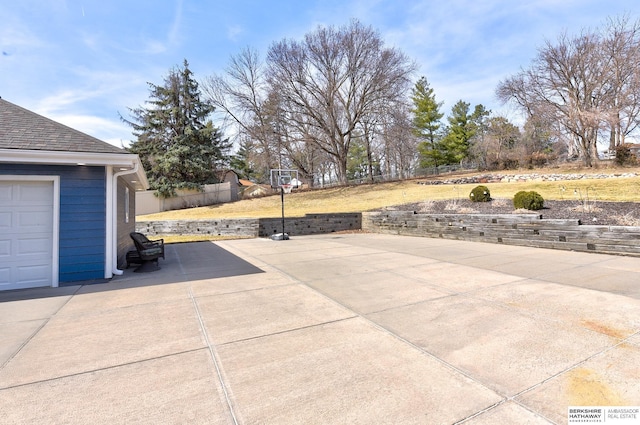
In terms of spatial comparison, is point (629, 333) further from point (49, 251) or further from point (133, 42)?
point (133, 42)

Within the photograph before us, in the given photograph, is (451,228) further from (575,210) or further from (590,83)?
(590,83)

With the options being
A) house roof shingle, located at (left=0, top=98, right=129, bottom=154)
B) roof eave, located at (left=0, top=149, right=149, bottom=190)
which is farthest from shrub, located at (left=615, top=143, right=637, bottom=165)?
house roof shingle, located at (left=0, top=98, right=129, bottom=154)

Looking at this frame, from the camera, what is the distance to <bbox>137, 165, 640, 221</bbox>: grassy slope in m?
11.8

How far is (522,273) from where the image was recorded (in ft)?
17.5

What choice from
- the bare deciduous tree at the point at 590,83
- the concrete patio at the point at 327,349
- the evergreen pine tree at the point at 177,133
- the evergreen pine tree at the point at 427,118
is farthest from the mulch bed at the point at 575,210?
the evergreen pine tree at the point at 427,118

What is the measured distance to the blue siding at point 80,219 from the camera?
18.3 ft

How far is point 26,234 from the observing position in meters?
5.38

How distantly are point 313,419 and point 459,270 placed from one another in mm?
4679

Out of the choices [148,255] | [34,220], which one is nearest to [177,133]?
[148,255]

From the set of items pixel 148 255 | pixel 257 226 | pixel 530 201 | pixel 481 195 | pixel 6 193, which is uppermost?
pixel 481 195

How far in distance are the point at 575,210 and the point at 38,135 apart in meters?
13.3

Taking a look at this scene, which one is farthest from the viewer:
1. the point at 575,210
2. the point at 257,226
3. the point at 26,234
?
the point at 257,226

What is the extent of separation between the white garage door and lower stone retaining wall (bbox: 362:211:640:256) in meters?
10.5

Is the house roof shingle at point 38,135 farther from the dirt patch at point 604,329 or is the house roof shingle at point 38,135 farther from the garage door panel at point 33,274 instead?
the dirt patch at point 604,329
